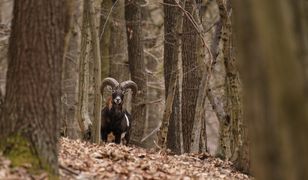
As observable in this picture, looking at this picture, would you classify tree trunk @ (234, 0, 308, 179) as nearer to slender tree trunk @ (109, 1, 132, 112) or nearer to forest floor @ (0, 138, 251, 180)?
forest floor @ (0, 138, 251, 180)

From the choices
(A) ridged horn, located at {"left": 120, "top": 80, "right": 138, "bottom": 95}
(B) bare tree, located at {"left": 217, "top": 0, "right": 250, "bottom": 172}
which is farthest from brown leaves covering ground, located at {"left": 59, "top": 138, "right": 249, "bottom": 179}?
(A) ridged horn, located at {"left": 120, "top": 80, "right": 138, "bottom": 95}

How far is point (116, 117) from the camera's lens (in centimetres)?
2041

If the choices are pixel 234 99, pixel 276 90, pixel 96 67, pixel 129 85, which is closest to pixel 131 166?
pixel 234 99

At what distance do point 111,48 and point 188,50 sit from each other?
230 inches

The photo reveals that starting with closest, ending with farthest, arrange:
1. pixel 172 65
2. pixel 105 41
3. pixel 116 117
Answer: pixel 172 65
pixel 116 117
pixel 105 41

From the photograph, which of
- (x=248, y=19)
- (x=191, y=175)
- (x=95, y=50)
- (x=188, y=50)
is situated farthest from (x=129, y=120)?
(x=248, y=19)

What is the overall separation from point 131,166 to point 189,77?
863cm

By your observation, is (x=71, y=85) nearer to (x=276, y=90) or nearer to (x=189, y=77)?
(x=189, y=77)

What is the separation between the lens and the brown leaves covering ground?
34.2 feet

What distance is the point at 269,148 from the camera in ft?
17.2

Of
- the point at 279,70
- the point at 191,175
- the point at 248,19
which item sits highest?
the point at 248,19

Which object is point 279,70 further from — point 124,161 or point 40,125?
point 124,161

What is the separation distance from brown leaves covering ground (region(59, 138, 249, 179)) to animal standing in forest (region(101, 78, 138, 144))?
528 cm

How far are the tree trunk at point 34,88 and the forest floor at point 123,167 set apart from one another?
0.83 ft
